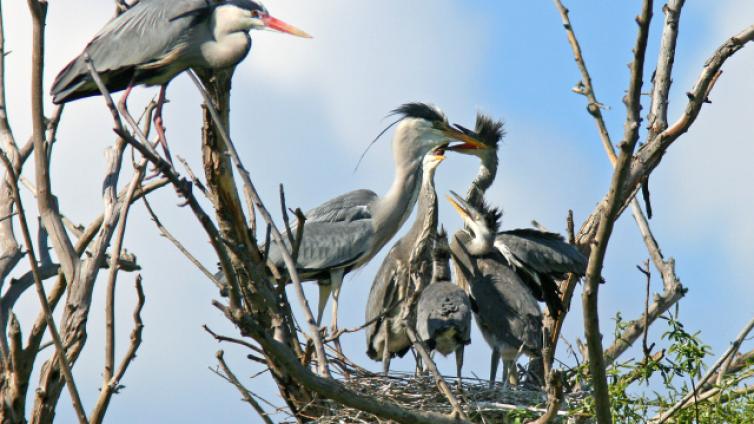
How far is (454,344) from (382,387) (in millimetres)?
823

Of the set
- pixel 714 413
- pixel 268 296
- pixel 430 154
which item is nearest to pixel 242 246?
pixel 268 296

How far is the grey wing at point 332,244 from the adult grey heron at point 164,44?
1.58 m

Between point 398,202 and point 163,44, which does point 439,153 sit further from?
point 163,44

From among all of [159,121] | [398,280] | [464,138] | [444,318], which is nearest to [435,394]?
[444,318]

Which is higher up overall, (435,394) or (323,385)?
(435,394)

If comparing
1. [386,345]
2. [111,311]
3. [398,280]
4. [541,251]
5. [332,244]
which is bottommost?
[111,311]

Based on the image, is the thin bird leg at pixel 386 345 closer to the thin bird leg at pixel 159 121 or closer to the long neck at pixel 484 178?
the thin bird leg at pixel 159 121

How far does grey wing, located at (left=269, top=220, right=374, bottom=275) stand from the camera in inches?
278

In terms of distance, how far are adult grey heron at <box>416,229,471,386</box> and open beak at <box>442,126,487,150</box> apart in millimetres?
1934

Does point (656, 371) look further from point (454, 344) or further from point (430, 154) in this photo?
point (430, 154)

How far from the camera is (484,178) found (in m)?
8.97

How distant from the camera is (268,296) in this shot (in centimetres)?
425

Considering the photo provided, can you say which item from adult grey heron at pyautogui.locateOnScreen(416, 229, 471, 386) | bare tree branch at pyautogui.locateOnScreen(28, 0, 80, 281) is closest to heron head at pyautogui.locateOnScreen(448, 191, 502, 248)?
adult grey heron at pyautogui.locateOnScreen(416, 229, 471, 386)

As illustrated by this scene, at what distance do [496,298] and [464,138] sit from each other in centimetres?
187
